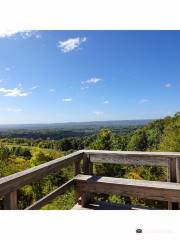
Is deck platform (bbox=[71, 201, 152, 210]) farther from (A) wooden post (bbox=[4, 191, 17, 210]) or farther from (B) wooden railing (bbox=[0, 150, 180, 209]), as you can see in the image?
(A) wooden post (bbox=[4, 191, 17, 210])

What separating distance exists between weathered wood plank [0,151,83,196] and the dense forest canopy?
18.0 inches

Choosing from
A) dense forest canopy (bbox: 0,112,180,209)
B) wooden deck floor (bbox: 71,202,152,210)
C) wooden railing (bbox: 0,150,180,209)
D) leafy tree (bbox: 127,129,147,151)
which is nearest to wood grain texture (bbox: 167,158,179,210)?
wooden railing (bbox: 0,150,180,209)

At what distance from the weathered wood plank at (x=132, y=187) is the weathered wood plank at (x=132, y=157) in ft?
0.67

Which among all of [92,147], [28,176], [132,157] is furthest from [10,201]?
[92,147]

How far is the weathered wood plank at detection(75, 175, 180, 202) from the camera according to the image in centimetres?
224

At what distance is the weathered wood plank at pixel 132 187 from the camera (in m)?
2.24

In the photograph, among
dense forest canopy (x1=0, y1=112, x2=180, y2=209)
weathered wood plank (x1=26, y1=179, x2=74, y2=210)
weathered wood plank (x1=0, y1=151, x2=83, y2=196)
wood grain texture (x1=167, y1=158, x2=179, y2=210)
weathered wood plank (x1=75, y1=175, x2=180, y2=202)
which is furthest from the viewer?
dense forest canopy (x1=0, y1=112, x2=180, y2=209)

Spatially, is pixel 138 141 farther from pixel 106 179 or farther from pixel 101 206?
pixel 106 179
